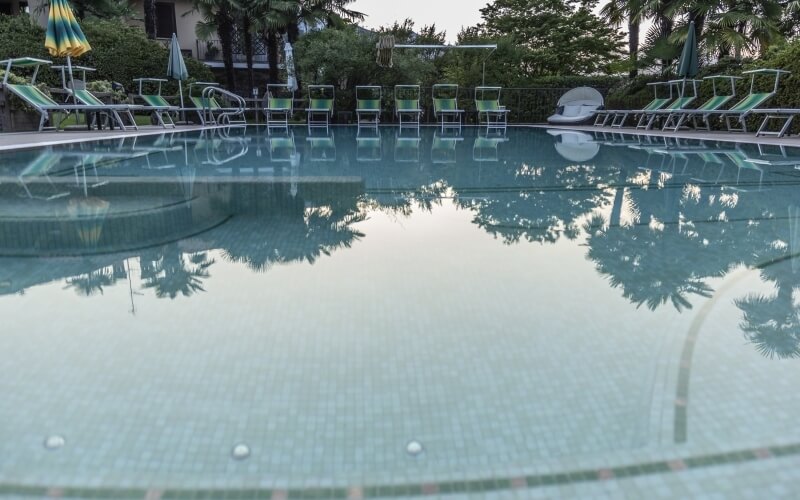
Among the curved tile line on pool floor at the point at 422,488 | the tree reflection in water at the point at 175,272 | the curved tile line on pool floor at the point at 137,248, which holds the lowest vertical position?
the curved tile line on pool floor at the point at 422,488

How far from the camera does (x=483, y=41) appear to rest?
18484 millimetres

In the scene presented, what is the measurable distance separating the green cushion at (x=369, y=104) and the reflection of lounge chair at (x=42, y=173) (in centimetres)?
889

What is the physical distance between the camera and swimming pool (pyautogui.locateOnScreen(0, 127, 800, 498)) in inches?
40.9

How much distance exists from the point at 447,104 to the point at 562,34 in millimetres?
8386

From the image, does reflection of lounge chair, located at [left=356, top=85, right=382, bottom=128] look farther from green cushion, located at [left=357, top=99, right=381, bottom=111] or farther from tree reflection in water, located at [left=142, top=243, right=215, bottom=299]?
tree reflection in water, located at [left=142, top=243, right=215, bottom=299]

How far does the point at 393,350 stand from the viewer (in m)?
1.52

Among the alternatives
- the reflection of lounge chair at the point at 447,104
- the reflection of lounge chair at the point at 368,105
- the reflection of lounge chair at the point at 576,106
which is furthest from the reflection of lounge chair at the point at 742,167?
the reflection of lounge chair at the point at 368,105

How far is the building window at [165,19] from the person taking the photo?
861 inches

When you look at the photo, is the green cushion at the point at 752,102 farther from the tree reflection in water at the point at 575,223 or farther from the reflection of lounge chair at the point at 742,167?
the tree reflection in water at the point at 575,223

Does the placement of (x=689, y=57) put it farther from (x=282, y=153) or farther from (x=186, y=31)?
(x=186, y=31)

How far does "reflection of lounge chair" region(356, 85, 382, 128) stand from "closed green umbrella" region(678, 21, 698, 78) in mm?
6845

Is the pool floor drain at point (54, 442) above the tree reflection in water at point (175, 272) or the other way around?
the other way around

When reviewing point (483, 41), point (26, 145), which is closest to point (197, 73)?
point (483, 41)

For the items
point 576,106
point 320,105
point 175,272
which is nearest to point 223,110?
point 320,105
